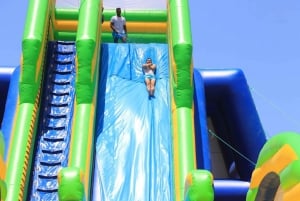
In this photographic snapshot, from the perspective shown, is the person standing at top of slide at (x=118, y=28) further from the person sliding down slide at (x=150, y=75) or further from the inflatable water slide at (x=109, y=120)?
the person sliding down slide at (x=150, y=75)

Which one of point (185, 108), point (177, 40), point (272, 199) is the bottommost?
point (272, 199)

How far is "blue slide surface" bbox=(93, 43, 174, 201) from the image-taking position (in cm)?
559

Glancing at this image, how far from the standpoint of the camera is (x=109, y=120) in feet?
20.6

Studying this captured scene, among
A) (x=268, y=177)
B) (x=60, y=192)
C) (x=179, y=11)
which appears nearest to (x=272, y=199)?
(x=268, y=177)

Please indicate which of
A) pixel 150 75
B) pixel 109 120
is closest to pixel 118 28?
pixel 150 75

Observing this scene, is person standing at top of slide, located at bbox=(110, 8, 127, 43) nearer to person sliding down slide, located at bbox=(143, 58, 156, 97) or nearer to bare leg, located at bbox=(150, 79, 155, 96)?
person sliding down slide, located at bbox=(143, 58, 156, 97)

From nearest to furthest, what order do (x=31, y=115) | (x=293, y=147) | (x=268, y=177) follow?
(x=293, y=147), (x=268, y=177), (x=31, y=115)

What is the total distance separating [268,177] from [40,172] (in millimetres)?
3159

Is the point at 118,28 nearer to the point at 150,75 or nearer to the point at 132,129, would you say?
the point at 150,75

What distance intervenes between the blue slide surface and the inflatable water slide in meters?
0.01

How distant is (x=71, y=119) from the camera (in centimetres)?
623

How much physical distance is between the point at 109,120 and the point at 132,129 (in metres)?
0.30

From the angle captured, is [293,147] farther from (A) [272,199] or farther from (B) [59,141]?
(B) [59,141]

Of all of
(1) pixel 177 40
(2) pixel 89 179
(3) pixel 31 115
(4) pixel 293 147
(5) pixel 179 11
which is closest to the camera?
(4) pixel 293 147
